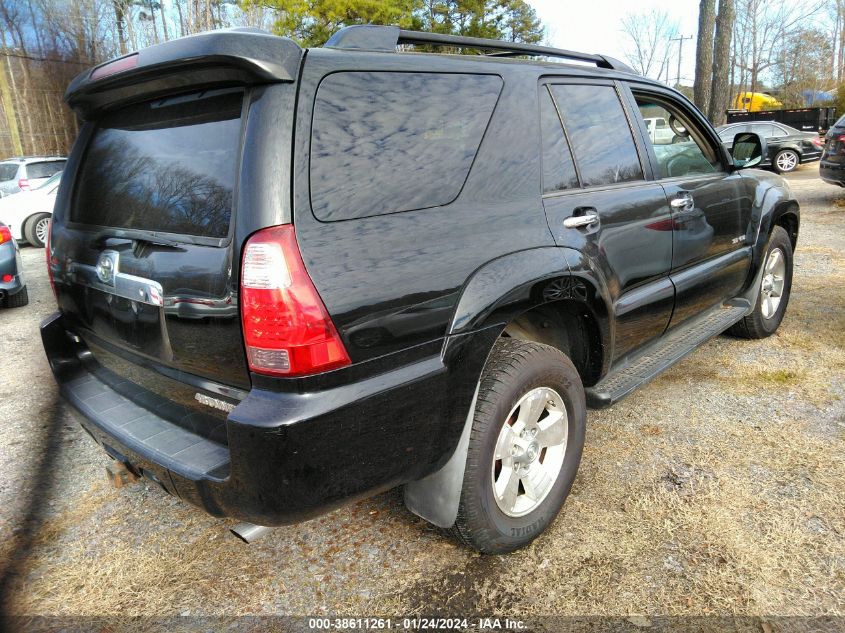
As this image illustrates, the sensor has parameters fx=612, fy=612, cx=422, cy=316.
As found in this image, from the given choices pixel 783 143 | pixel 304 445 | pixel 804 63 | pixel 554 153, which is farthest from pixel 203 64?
pixel 804 63

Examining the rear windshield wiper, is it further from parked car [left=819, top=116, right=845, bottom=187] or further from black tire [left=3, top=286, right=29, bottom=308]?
parked car [left=819, top=116, right=845, bottom=187]

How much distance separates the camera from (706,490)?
2732mm

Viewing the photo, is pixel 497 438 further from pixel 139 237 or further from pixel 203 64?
pixel 203 64

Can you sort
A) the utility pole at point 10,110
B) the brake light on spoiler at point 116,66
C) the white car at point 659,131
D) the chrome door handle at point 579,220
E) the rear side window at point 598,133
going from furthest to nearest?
the utility pole at point 10,110, the white car at point 659,131, the rear side window at point 598,133, the chrome door handle at point 579,220, the brake light on spoiler at point 116,66

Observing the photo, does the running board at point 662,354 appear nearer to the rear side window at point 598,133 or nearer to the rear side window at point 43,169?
the rear side window at point 598,133

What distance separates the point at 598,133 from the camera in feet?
9.40

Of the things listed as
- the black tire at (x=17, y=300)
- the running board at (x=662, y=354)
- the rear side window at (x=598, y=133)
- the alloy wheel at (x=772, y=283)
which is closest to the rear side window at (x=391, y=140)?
the rear side window at (x=598, y=133)

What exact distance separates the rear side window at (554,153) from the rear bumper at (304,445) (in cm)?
96

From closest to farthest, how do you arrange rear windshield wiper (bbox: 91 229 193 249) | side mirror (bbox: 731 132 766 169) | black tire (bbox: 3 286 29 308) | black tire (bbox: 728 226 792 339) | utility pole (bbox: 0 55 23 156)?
rear windshield wiper (bbox: 91 229 193 249) < side mirror (bbox: 731 132 766 169) < black tire (bbox: 728 226 792 339) < black tire (bbox: 3 286 29 308) < utility pole (bbox: 0 55 23 156)

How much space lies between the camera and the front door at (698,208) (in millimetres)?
3232

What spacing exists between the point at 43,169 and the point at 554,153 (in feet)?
40.1

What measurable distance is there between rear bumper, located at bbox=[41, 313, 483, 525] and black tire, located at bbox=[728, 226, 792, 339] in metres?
3.23

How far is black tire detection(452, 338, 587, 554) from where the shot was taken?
212 centimetres

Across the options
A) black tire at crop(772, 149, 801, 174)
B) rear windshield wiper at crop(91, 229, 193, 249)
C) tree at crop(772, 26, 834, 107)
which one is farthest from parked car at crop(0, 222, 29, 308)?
tree at crop(772, 26, 834, 107)
